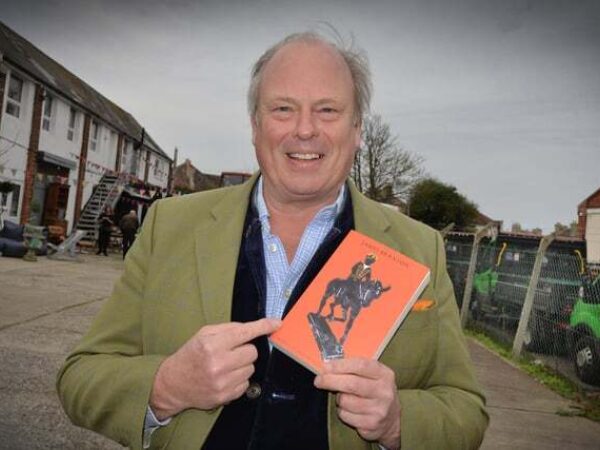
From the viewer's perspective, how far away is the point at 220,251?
179 centimetres

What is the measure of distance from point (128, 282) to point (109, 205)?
23.4 meters

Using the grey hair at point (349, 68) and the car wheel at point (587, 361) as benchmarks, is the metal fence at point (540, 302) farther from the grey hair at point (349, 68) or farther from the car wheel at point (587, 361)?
the grey hair at point (349, 68)

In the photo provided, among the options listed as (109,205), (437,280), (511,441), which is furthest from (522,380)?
(109,205)

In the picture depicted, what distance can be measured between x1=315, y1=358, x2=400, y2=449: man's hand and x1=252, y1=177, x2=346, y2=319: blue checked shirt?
1.45 feet

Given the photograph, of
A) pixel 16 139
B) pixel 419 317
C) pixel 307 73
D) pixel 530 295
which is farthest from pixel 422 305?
pixel 16 139

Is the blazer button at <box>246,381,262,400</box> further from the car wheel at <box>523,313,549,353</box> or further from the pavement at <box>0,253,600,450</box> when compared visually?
the car wheel at <box>523,313,549,353</box>

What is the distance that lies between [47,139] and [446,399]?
22067 millimetres

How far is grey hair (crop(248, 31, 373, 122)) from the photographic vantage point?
1946 millimetres

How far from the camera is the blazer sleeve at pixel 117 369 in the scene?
5.10 feet

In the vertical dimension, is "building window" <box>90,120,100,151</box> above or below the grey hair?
above

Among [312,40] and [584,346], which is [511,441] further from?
[312,40]

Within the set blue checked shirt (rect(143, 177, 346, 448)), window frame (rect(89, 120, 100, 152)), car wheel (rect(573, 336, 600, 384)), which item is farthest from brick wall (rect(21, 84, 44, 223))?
blue checked shirt (rect(143, 177, 346, 448))

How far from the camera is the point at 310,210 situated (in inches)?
77.7

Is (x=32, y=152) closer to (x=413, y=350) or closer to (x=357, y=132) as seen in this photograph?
(x=357, y=132)
